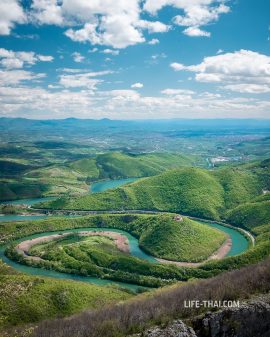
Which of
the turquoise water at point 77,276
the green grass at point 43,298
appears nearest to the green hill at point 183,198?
the turquoise water at point 77,276

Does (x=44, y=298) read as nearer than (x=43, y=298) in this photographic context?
No

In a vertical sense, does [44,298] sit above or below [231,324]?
below

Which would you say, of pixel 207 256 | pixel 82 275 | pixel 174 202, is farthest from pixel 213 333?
pixel 174 202

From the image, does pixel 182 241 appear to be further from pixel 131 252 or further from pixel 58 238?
pixel 58 238

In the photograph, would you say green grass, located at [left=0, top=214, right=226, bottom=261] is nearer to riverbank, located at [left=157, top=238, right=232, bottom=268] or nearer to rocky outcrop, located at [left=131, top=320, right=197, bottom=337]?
riverbank, located at [left=157, top=238, right=232, bottom=268]

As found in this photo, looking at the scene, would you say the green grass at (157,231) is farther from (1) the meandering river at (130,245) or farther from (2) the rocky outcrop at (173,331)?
(2) the rocky outcrop at (173,331)

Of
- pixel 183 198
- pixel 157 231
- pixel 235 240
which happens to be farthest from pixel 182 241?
pixel 183 198

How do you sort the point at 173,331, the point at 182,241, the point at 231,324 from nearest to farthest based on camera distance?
the point at 173,331 → the point at 231,324 → the point at 182,241

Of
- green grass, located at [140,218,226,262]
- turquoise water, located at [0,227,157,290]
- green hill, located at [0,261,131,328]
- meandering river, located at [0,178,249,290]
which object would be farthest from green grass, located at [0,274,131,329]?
green grass, located at [140,218,226,262]
